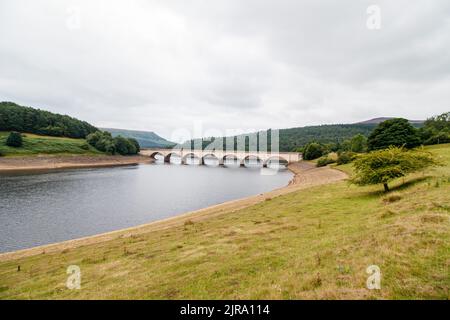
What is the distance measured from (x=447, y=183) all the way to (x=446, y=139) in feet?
228

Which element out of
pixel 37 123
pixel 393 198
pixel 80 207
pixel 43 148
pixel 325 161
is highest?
pixel 37 123

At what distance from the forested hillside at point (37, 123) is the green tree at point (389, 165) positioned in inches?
6026

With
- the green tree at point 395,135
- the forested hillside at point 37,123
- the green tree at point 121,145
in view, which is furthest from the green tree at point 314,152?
the forested hillside at point 37,123

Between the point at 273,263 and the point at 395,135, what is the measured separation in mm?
68744

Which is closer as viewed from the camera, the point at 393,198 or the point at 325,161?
the point at 393,198

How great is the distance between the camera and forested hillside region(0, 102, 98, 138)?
123312 mm

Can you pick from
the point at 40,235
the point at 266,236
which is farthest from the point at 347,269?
the point at 40,235

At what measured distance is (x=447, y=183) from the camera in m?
18.0

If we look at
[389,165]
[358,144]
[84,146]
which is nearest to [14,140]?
[84,146]

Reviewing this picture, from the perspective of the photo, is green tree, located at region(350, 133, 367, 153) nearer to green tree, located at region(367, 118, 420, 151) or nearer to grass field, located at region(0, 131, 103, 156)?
green tree, located at region(367, 118, 420, 151)

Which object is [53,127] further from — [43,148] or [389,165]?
[389,165]

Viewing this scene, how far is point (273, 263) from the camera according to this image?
9844 mm

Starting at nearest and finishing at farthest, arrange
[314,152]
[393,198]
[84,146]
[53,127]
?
1. [393,198]
2. [314,152]
3. [84,146]
4. [53,127]
